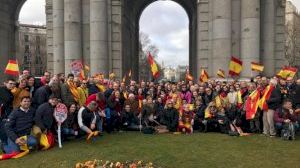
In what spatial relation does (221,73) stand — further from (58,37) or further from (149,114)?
(58,37)

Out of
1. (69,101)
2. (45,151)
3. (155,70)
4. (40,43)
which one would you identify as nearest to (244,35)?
(155,70)

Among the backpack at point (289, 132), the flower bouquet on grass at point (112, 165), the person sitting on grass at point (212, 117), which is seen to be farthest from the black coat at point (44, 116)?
the backpack at point (289, 132)

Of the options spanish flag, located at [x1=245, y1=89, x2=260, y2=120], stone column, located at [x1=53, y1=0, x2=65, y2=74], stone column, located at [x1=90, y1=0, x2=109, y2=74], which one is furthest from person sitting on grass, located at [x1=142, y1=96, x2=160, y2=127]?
stone column, located at [x1=53, y1=0, x2=65, y2=74]

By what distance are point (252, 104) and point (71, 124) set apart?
6.70 metres

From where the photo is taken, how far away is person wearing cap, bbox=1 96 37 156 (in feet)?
38.3

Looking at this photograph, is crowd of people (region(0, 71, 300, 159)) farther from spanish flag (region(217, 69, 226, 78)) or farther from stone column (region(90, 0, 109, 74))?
stone column (region(90, 0, 109, 74))

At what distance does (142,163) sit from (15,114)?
4.19 m

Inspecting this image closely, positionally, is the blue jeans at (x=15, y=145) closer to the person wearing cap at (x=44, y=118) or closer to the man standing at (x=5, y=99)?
the person wearing cap at (x=44, y=118)

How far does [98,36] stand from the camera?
25047 millimetres

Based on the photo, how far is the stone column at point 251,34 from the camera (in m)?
24.1

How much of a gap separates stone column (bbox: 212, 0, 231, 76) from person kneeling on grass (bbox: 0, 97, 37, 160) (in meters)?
14.5

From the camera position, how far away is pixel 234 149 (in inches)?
475

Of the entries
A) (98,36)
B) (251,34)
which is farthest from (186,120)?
(98,36)

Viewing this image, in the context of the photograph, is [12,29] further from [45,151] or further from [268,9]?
[45,151]
